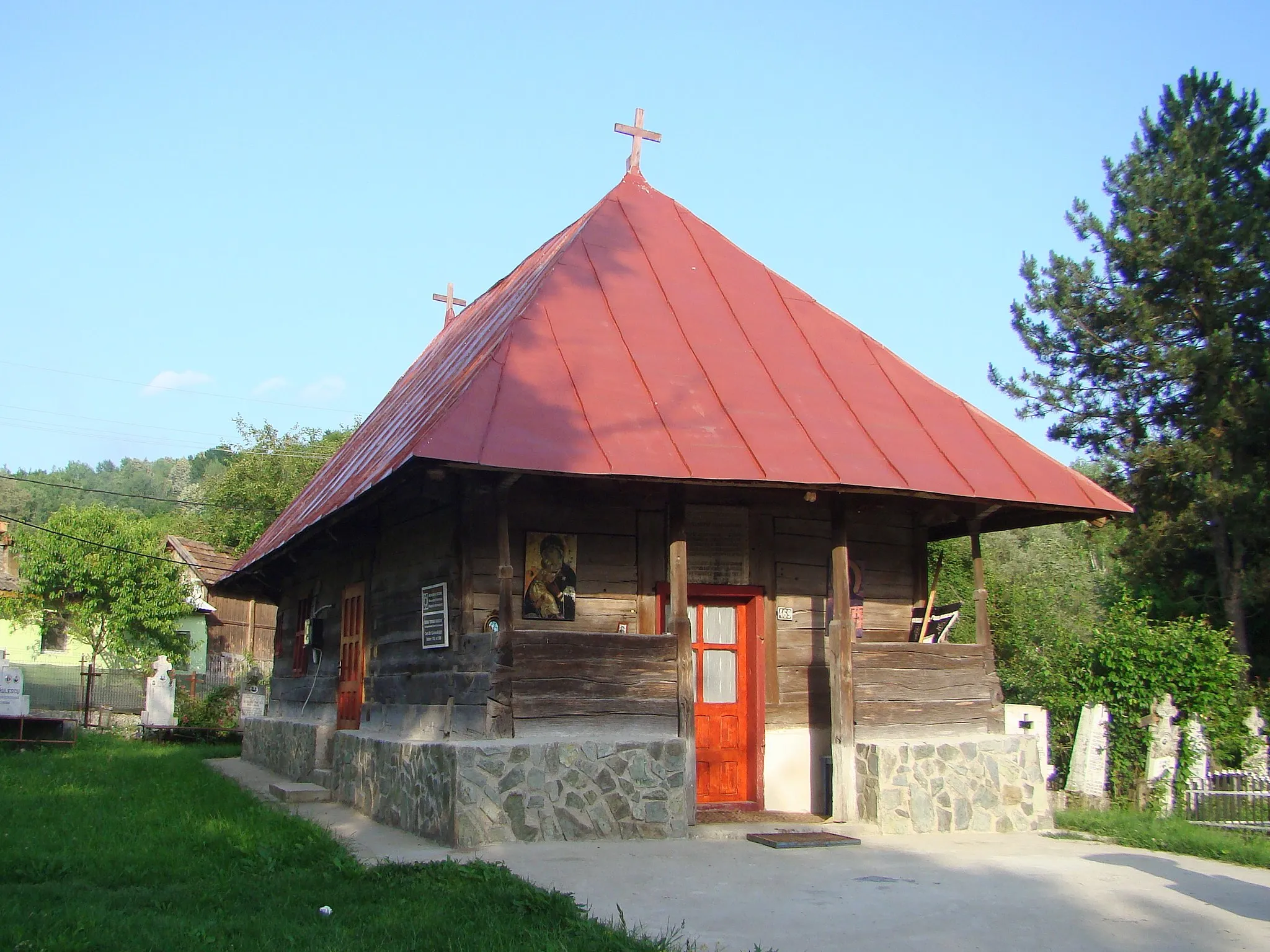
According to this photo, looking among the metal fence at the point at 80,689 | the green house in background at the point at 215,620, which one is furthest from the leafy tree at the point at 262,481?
the metal fence at the point at 80,689

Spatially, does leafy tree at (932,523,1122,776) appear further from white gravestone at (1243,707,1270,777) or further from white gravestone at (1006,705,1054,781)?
white gravestone at (1243,707,1270,777)

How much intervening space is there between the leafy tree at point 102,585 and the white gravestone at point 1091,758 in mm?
28399

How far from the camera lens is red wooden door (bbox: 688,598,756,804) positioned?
11312mm

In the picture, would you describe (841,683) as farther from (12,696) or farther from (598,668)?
(12,696)

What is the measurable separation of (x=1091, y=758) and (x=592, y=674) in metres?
7.41

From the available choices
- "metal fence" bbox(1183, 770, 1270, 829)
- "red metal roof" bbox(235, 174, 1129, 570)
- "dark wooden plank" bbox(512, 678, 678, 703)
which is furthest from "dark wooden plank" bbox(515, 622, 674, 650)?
"metal fence" bbox(1183, 770, 1270, 829)

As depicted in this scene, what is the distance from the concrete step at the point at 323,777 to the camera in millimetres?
12680

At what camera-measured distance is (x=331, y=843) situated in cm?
861

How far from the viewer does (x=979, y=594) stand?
11875 millimetres

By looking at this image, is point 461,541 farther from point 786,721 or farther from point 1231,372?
point 1231,372

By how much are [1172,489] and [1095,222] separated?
19.0 ft

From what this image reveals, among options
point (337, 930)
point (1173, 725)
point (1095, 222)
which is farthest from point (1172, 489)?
point (337, 930)

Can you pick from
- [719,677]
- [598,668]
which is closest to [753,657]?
[719,677]

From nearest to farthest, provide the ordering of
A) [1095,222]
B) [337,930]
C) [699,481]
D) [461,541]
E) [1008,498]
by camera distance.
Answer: [337,930], [699,481], [461,541], [1008,498], [1095,222]
